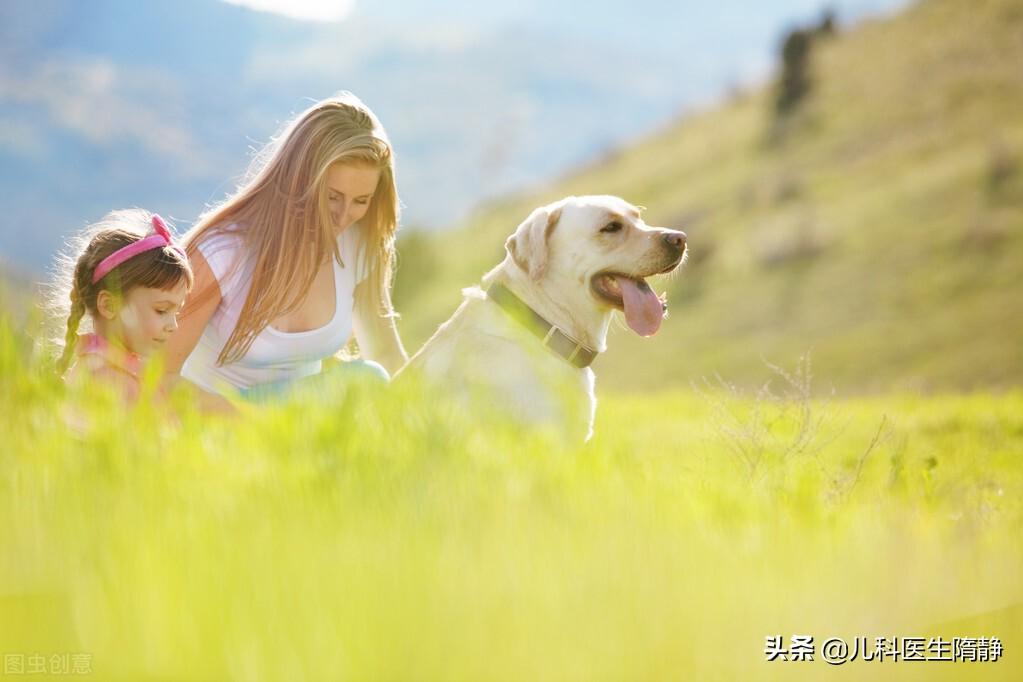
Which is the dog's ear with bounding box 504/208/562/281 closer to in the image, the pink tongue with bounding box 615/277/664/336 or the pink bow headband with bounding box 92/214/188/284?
the pink tongue with bounding box 615/277/664/336

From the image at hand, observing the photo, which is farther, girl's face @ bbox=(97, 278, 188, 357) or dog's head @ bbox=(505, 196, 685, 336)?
dog's head @ bbox=(505, 196, 685, 336)

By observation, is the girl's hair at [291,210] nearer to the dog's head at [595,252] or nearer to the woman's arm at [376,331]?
the woman's arm at [376,331]

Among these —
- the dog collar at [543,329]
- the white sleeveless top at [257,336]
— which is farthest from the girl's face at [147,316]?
the dog collar at [543,329]

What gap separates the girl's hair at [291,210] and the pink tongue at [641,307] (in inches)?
55.4

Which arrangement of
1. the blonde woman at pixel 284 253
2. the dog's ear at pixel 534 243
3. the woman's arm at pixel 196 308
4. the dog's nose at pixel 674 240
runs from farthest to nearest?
the dog's nose at pixel 674 240 < the dog's ear at pixel 534 243 < the blonde woman at pixel 284 253 < the woman's arm at pixel 196 308

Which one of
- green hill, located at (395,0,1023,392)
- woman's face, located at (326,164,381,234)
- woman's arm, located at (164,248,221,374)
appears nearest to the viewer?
woman's arm, located at (164,248,221,374)

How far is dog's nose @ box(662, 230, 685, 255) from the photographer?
595 cm

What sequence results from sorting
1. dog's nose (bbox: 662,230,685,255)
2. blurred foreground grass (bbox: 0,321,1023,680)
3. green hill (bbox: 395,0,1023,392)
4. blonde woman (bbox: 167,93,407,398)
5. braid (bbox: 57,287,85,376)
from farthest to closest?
green hill (bbox: 395,0,1023,392) < dog's nose (bbox: 662,230,685,255) < blonde woman (bbox: 167,93,407,398) < braid (bbox: 57,287,85,376) < blurred foreground grass (bbox: 0,321,1023,680)

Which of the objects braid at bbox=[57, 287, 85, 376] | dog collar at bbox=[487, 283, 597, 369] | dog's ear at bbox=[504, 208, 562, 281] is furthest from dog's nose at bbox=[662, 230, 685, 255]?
braid at bbox=[57, 287, 85, 376]

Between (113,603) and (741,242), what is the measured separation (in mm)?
35832

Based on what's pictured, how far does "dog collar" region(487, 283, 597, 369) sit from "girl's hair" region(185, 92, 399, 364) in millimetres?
882

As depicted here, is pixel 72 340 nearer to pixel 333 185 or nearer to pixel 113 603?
pixel 333 185

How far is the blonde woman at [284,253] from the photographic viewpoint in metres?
5.56

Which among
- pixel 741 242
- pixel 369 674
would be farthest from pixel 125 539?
pixel 741 242
